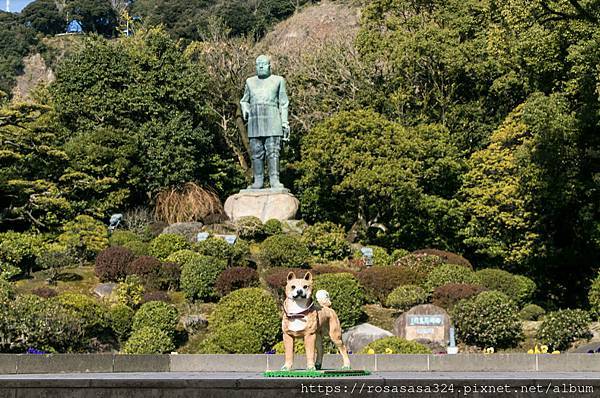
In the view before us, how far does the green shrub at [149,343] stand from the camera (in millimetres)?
18234

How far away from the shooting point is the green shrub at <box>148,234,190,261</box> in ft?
83.5

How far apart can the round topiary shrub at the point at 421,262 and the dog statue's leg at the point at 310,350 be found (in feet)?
43.6

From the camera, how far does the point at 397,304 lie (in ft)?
70.1

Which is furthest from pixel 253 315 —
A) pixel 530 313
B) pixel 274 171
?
pixel 274 171

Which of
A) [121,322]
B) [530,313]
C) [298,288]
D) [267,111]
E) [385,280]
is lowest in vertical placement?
[530,313]

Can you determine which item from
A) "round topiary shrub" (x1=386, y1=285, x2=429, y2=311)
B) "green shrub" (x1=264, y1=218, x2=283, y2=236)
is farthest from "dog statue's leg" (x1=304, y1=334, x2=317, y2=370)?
"green shrub" (x1=264, y1=218, x2=283, y2=236)

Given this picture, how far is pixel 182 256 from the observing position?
24453 mm

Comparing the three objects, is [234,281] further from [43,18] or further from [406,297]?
[43,18]

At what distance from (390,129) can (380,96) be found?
5009 mm

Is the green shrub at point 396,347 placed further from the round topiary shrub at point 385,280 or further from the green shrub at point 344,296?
the round topiary shrub at point 385,280

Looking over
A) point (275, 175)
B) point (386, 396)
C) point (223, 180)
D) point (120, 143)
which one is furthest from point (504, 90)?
point (386, 396)

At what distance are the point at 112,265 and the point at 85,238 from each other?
2.62 meters

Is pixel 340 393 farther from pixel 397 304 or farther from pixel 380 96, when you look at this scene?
pixel 380 96

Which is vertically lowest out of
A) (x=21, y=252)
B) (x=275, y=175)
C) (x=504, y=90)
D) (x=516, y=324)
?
(x=516, y=324)
